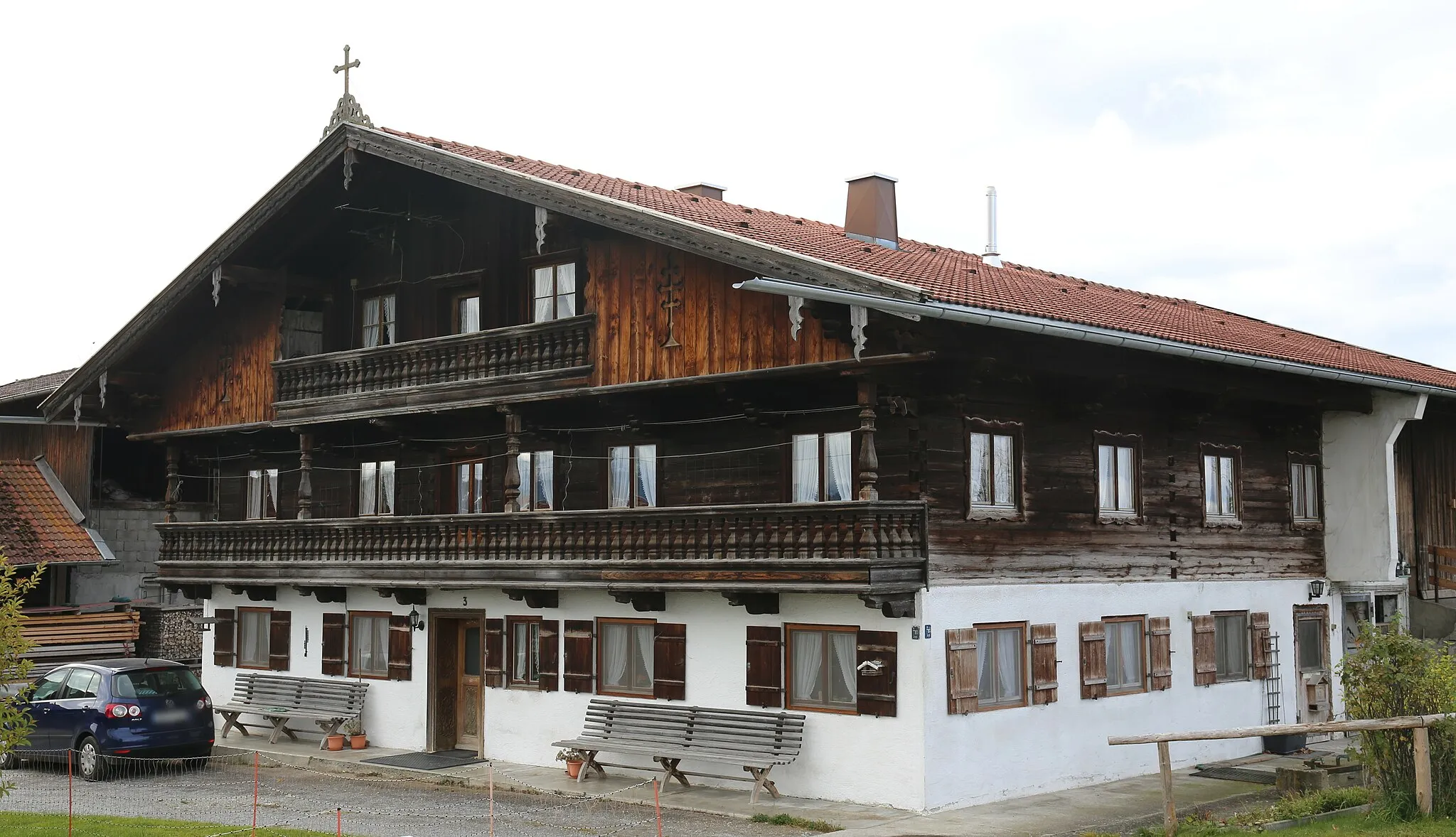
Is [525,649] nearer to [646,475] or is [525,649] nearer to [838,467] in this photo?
[646,475]

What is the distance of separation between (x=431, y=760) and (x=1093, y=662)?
9783 millimetres

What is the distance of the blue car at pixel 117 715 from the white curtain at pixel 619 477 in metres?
6.81

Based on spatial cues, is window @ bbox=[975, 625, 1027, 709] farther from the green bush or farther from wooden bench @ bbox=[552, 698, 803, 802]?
the green bush

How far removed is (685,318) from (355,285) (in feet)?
28.0

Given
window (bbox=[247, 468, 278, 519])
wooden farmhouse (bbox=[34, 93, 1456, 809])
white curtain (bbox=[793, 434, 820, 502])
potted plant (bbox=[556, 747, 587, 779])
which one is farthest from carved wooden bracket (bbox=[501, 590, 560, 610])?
window (bbox=[247, 468, 278, 519])

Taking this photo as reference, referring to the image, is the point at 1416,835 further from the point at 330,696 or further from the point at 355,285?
the point at 355,285

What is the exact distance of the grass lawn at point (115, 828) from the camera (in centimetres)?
1531

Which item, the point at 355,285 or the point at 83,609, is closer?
the point at 355,285

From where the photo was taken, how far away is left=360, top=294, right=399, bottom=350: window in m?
25.0

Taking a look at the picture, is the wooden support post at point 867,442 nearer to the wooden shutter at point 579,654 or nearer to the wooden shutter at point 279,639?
the wooden shutter at point 579,654

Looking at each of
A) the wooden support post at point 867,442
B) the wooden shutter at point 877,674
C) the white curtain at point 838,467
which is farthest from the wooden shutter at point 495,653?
the wooden support post at point 867,442

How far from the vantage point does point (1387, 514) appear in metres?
23.5

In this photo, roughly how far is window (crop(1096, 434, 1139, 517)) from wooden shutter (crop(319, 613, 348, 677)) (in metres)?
12.5

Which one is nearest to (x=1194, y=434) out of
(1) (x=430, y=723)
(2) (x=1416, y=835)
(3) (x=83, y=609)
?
(2) (x=1416, y=835)
